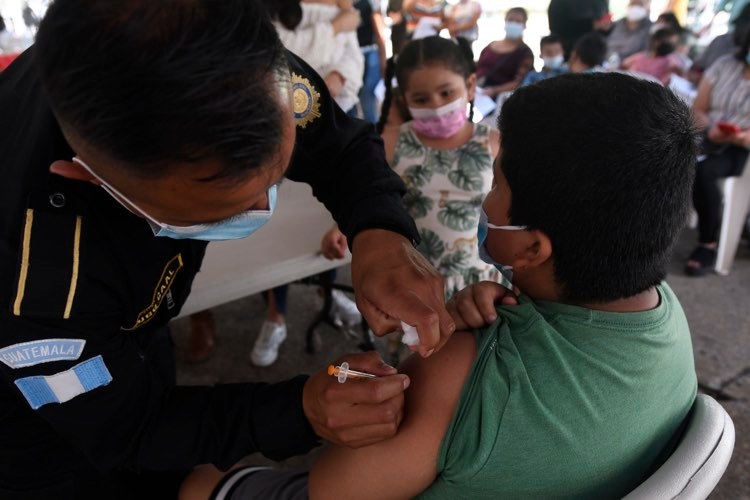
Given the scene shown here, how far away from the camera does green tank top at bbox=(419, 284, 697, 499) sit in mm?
743

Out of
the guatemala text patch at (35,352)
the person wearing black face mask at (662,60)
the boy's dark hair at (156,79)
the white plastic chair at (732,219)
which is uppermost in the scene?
Result: the boy's dark hair at (156,79)

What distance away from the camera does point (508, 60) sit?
4902 mm

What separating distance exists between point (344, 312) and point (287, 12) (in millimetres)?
1454

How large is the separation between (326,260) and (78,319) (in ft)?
3.62

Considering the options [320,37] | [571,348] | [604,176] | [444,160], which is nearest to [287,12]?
[320,37]

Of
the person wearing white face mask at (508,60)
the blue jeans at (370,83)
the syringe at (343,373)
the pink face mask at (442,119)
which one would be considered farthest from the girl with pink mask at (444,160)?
the person wearing white face mask at (508,60)

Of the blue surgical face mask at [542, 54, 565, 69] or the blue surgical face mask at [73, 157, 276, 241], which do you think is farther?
the blue surgical face mask at [542, 54, 565, 69]

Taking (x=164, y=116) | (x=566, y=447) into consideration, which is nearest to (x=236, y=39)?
(x=164, y=116)

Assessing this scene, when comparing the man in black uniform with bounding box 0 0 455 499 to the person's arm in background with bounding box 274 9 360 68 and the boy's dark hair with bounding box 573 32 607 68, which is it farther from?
the boy's dark hair with bounding box 573 32 607 68

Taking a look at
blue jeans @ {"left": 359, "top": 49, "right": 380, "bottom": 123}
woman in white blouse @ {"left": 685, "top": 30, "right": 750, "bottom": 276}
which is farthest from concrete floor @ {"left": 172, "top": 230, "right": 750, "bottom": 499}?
blue jeans @ {"left": 359, "top": 49, "right": 380, "bottom": 123}

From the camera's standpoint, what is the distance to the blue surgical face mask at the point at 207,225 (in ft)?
2.38

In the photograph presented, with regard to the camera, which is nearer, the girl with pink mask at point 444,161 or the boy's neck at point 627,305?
the boy's neck at point 627,305

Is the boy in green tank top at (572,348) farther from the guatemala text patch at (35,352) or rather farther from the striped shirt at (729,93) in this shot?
the striped shirt at (729,93)

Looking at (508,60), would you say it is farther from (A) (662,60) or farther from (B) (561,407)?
(B) (561,407)
